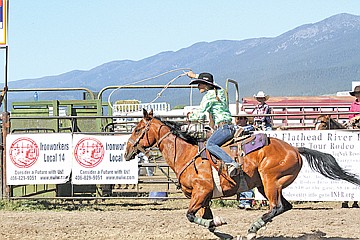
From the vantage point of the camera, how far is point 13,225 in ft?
33.7

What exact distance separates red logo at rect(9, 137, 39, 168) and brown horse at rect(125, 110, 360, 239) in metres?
3.63

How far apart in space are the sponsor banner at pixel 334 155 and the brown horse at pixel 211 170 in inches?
97.5

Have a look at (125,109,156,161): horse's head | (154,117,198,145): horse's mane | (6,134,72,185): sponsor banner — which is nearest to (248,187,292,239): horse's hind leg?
(154,117,198,145): horse's mane

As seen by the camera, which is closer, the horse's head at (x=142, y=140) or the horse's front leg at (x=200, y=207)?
the horse's front leg at (x=200, y=207)

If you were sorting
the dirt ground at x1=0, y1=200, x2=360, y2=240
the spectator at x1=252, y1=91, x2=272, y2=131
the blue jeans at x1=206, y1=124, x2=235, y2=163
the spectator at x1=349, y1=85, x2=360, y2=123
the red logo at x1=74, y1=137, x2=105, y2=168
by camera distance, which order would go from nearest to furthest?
the blue jeans at x1=206, y1=124, x2=235, y2=163
the dirt ground at x1=0, y1=200, x2=360, y2=240
the spectator at x1=349, y1=85, x2=360, y2=123
the red logo at x1=74, y1=137, x2=105, y2=168
the spectator at x1=252, y1=91, x2=272, y2=131

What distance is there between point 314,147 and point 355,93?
47.8 inches

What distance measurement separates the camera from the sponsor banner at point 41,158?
39.8 feet

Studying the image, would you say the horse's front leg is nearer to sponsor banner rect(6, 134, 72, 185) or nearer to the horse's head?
the horse's head

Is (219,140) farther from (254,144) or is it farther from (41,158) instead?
(41,158)

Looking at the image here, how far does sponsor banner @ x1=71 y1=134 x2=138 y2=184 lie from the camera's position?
477 inches

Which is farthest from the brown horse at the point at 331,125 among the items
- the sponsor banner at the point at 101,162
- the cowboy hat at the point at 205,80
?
the cowboy hat at the point at 205,80

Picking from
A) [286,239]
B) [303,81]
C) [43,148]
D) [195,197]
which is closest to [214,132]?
[195,197]

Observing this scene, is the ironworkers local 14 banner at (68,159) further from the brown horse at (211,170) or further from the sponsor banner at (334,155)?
the brown horse at (211,170)

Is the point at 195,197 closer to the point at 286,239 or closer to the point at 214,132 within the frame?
the point at 214,132
